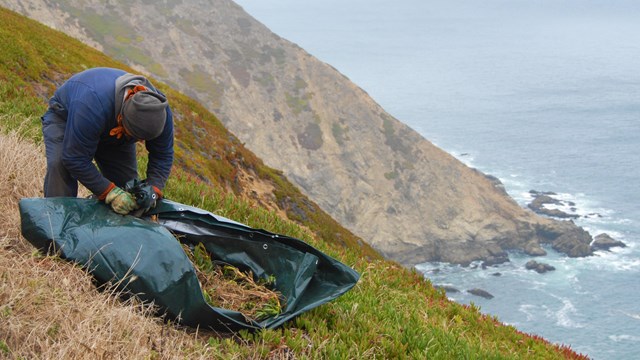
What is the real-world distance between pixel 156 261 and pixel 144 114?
1505 millimetres

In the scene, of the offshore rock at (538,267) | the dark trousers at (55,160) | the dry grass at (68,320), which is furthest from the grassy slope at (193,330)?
the offshore rock at (538,267)

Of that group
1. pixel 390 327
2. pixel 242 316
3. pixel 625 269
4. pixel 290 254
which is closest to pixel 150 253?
pixel 242 316

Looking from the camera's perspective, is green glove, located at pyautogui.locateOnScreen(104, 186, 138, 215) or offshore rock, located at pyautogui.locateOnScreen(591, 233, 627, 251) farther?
offshore rock, located at pyautogui.locateOnScreen(591, 233, 627, 251)

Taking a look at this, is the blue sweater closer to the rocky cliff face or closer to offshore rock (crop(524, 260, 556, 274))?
offshore rock (crop(524, 260, 556, 274))

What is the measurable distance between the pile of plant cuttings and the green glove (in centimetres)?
91

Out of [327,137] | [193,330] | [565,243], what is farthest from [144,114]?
[327,137]

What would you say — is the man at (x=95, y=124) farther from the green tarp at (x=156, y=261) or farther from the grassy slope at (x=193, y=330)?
the grassy slope at (x=193, y=330)

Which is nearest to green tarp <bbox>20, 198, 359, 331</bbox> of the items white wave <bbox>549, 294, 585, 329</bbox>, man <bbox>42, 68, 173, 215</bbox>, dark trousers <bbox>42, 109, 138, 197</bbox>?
man <bbox>42, 68, 173, 215</bbox>

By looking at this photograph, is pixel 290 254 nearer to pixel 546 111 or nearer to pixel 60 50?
pixel 60 50

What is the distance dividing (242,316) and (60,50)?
977 inches

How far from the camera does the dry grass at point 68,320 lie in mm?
4922

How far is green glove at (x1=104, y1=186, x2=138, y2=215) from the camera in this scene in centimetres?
641

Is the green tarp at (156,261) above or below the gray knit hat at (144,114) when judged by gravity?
below

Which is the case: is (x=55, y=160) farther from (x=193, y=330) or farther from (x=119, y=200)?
(x=193, y=330)
